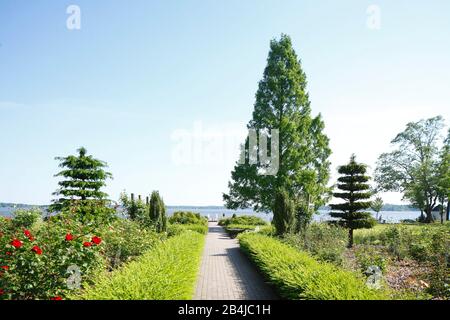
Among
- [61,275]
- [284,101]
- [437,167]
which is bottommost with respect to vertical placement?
[61,275]

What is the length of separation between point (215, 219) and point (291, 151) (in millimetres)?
24040

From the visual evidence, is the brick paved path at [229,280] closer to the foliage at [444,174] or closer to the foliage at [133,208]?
the foliage at [133,208]

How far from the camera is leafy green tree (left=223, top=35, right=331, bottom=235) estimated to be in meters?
23.3

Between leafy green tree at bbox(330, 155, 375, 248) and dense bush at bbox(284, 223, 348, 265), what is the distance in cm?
336

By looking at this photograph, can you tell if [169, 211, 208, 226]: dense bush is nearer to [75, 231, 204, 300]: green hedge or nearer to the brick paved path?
the brick paved path

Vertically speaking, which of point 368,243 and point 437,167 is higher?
point 437,167

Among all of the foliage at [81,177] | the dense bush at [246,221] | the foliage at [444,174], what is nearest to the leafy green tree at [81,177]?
the foliage at [81,177]

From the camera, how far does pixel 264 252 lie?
35.5 feet

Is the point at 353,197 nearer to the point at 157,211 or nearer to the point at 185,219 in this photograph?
the point at 157,211

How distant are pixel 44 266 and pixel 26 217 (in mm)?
14744
